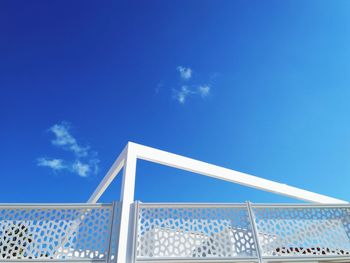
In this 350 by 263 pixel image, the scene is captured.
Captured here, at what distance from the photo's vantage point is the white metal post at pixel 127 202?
2.81 meters

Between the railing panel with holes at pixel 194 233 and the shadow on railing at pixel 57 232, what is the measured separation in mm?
437

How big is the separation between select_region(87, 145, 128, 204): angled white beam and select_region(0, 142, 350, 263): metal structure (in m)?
0.55

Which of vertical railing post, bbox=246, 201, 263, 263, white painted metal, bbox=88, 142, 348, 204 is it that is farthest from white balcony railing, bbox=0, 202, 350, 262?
white painted metal, bbox=88, 142, 348, 204

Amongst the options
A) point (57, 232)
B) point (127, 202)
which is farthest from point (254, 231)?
point (57, 232)

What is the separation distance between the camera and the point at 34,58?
568 centimetres

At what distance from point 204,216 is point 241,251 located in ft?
2.07

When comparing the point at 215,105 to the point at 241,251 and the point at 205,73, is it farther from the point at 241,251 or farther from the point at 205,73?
the point at 241,251

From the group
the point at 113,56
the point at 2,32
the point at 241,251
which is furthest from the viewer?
the point at 113,56

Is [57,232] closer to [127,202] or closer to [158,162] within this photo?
[127,202]

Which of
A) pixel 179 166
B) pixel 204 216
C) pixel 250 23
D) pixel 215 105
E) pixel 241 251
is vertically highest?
pixel 250 23

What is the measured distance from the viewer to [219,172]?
4562 millimetres

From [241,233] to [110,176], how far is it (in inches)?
109

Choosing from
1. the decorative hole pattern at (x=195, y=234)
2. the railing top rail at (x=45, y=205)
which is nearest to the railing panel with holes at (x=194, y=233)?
the decorative hole pattern at (x=195, y=234)

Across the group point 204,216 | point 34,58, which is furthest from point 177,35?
point 204,216
